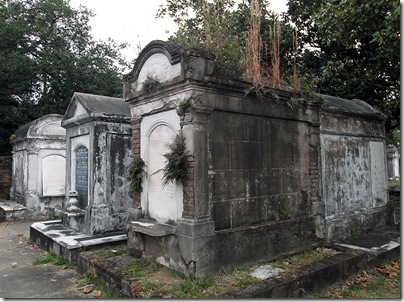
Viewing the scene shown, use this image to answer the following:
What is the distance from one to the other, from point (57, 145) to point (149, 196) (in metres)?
7.94

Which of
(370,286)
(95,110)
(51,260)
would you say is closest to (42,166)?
(95,110)

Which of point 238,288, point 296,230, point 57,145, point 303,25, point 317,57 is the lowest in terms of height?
point 238,288

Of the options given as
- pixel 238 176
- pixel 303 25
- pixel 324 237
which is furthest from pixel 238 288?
pixel 303 25

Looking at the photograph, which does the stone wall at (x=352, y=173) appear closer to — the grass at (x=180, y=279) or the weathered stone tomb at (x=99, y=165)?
the grass at (x=180, y=279)

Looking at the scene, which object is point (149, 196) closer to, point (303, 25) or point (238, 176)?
point (238, 176)

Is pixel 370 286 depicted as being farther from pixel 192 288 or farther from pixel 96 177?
pixel 96 177

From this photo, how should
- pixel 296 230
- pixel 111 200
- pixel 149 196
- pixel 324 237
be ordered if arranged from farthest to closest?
pixel 111 200, pixel 324 237, pixel 296 230, pixel 149 196

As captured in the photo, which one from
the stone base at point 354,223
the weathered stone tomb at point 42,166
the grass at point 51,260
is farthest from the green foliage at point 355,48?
the weathered stone tomb at point 42,166

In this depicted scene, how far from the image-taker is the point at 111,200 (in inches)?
299

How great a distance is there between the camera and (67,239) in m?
6.63

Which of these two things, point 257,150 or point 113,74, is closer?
point 257,150

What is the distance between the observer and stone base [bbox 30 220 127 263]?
615 cm

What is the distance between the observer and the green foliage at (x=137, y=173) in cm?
539

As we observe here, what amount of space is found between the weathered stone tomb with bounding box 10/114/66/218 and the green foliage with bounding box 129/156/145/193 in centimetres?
706
